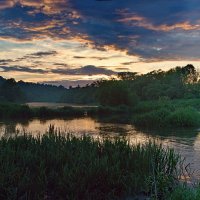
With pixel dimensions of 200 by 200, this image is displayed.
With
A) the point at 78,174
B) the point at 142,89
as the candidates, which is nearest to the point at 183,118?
the point at 78,174

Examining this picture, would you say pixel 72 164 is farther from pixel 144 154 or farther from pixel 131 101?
pixel 131 101

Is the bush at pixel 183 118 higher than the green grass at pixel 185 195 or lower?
lower

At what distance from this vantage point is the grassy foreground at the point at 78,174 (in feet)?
38.8

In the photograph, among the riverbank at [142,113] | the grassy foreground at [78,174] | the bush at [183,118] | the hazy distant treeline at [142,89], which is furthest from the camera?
the hazy distant treeline at [142,89]

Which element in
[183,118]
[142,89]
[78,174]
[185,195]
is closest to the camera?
[185,195]

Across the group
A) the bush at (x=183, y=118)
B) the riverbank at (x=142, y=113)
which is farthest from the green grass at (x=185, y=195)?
the bush at (x=183, y=118)

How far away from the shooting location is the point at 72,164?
43.3ft

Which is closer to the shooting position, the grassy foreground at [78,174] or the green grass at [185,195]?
the green grass at [185,195]

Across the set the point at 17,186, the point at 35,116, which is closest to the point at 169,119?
the point at 35,116

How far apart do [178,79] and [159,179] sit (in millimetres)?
117511

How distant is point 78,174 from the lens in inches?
490

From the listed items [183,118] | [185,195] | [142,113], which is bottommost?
[142,113]

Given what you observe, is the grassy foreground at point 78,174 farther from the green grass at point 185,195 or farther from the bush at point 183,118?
the bush at point 183,118

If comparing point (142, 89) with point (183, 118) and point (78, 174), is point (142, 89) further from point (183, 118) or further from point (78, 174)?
point (78, 174)
